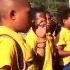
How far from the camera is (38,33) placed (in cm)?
422

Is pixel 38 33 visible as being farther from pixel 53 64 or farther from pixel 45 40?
pixel 53 64

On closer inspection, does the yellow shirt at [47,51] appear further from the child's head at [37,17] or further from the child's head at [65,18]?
the child's head at [65,18]

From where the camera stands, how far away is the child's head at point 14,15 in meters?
3.12

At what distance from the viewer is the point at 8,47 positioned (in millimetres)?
2855

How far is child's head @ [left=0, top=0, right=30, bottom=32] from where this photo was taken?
312 cm

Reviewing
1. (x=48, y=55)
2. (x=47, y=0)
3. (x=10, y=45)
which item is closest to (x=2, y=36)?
(x=10, y=45)

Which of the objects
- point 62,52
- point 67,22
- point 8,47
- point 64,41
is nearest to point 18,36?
point 8,47

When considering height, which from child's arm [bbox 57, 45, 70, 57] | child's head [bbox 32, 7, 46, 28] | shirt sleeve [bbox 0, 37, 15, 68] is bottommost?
child's arm [bbox 57, 45, 70, 57]

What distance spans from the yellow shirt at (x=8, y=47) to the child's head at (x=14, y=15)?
0.27ft

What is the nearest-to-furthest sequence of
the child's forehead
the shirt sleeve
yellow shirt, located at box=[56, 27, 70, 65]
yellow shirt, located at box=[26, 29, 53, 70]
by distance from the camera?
the shirt sleeve
the child's forehead
yellow shirt, located at box=[26, 29, 53, 70]
yellow shirt, located at box=[56, 27, 70, 65]

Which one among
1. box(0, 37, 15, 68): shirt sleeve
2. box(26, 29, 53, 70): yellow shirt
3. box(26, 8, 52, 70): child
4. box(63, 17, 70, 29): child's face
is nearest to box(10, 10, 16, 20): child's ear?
box(0, 37, 15, 68): shirt sleeve

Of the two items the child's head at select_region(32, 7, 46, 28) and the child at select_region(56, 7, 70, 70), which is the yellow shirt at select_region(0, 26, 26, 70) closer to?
the child's head at select_region(32, 7, 46, 28)

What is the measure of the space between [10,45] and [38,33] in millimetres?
1365

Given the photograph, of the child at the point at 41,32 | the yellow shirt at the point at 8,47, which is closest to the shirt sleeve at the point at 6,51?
the yellow shirt at the point at 8,47
